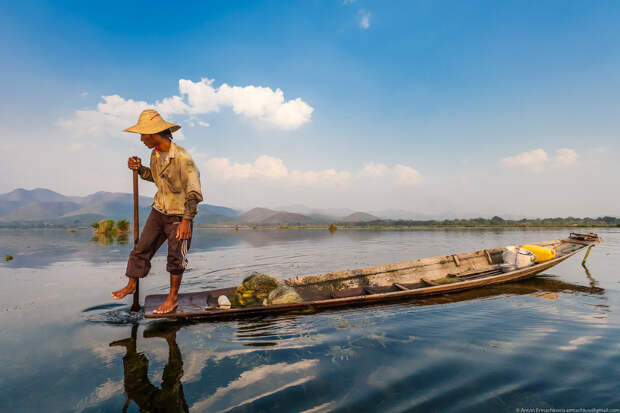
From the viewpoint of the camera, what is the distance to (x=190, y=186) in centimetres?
493

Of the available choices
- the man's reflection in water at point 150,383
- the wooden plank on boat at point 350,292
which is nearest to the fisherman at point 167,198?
the man's reflection in water at point 150,383

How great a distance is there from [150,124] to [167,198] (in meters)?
1.35

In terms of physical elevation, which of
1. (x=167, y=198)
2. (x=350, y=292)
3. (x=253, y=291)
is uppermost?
(x=167, y=198)

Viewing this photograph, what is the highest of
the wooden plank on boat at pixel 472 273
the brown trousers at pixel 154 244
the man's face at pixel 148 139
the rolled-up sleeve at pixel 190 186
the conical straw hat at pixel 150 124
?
the conical straw hat at pixel 150 124

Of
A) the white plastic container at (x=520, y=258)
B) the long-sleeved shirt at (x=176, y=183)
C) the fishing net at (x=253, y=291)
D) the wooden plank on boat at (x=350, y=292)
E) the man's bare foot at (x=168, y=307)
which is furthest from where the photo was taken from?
the white plastic container at (x=520, y=258)

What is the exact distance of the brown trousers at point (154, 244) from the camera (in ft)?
16.8

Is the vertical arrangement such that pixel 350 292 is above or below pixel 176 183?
below

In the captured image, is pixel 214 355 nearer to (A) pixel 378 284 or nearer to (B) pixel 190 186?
(B) pixel 190 186

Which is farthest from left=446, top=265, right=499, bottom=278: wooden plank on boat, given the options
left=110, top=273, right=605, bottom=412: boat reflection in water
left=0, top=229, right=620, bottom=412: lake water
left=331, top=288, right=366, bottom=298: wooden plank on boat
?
left=331, top=288, right=366, bottom=298: wooden plank on boat

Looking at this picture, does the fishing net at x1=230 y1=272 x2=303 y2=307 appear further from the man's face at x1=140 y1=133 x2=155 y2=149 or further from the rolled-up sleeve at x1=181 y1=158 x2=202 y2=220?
the man's face at x1=140 y1=133 x2=155 y2=149

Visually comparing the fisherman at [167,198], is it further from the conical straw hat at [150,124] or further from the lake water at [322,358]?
the lake water at [322,358]

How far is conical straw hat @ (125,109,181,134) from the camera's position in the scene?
15.9 ft

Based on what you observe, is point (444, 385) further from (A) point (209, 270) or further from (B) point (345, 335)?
(A) point (209, 270)

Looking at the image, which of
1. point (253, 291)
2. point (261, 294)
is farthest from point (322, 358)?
point (253, 291)
